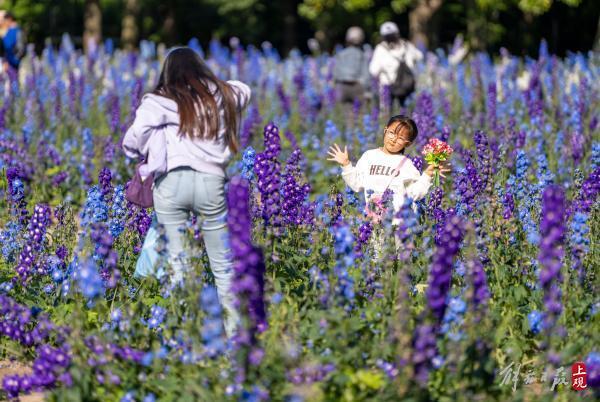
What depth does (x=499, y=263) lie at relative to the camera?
5410 mm

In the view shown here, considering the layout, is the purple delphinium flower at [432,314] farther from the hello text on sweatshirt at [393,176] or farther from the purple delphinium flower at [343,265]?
the hello text on sweatshirt at [393,176]

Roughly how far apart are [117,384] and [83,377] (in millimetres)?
149

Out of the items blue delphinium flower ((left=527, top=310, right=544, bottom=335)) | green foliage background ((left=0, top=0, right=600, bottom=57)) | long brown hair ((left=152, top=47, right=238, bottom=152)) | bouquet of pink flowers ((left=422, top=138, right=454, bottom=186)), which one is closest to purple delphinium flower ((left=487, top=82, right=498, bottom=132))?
bouquet of pink flowers ((left=422, top=138, right=454, bottom=186))

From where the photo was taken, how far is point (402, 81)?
1147cm

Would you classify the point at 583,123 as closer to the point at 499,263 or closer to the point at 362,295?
the point at 499,263

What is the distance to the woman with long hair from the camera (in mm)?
4750

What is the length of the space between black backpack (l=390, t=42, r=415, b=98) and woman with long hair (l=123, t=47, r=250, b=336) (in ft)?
22.2

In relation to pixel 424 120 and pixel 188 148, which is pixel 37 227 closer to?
pixel 188 148

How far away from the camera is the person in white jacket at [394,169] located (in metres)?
5.85

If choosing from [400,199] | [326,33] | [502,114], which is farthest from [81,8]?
[400,199]

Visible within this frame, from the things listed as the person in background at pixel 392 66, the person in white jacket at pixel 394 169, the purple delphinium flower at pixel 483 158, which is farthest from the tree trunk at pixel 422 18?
the person in white jacket at pixel 394 169

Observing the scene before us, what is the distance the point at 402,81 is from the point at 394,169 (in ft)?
18.8

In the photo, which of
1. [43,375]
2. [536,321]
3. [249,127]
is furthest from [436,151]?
[249,127]

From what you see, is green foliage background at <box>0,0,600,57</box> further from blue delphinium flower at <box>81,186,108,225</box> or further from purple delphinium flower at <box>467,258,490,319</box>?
purple delphinium flower at <box>467,258,490,319</box>
